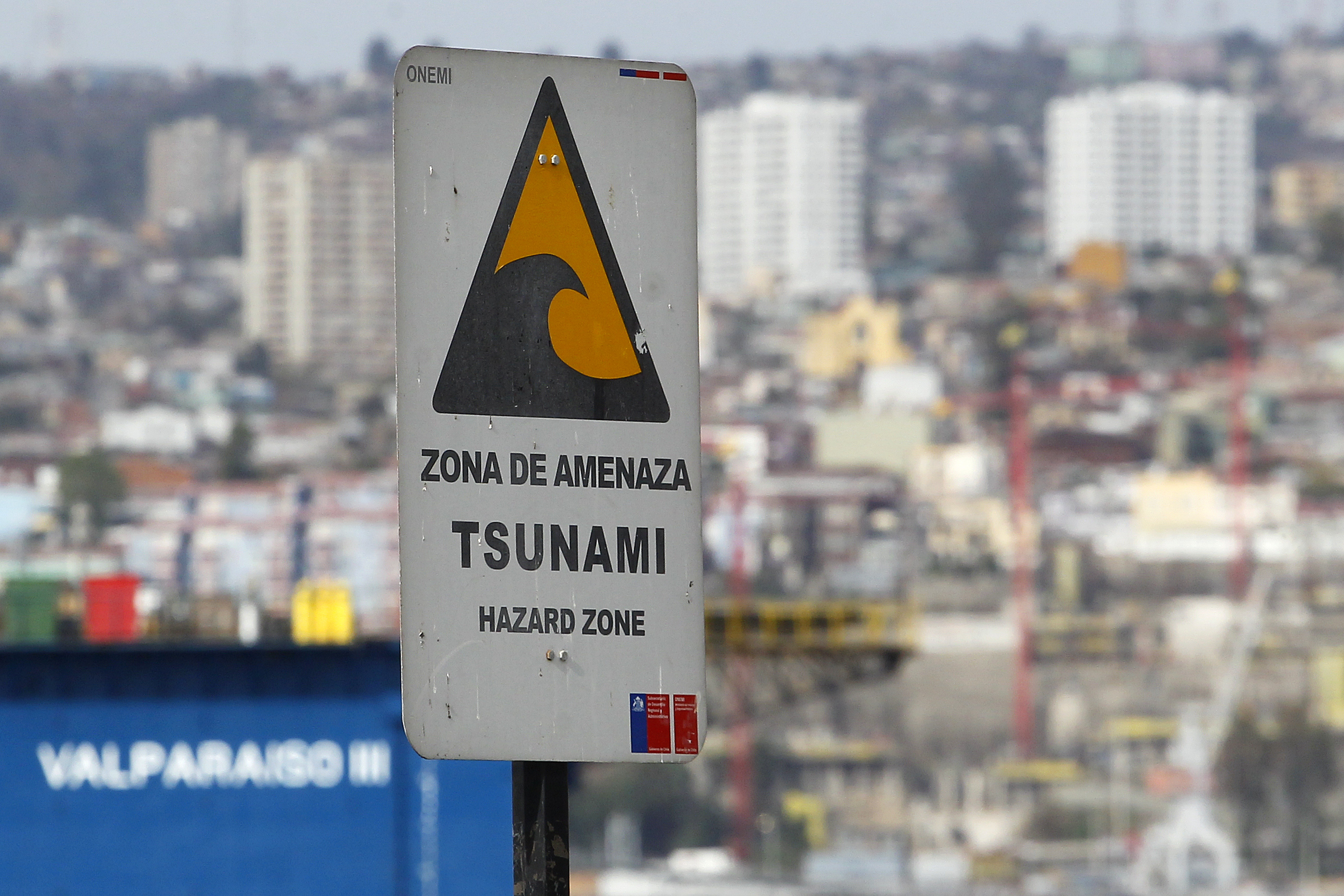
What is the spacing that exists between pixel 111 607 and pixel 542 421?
16978mm

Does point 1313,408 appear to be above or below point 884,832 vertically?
above

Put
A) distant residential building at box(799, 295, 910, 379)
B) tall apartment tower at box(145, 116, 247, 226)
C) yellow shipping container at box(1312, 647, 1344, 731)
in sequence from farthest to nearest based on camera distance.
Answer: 1. tall apartment tower at box(145, 116, 247, 226)
2. distant residential building at box(799, 295, 910, 379)
3. yellow shipping container at box(1312, 647, 1344, 731)

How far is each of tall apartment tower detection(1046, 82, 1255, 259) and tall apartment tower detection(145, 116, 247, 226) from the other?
175ft

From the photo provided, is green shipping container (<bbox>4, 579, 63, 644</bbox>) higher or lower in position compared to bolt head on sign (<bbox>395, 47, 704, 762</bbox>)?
lower

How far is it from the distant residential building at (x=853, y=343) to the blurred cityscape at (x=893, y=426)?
23 centimetres

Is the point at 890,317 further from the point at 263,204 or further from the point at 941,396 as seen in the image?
the point at 263,204

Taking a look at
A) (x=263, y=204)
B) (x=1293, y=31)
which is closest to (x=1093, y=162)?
(x=1293, y=31)

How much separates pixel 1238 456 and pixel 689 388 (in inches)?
4344

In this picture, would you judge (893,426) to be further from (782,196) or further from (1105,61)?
(1105,61)

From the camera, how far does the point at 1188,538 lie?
102375 mm

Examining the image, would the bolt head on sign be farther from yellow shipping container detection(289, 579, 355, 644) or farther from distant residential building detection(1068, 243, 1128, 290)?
distant residential building detection(1068, 243, 1128, 290)

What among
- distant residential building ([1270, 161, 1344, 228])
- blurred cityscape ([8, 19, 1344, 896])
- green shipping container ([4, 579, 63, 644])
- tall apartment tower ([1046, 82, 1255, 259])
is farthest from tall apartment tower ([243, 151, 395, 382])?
green shipping container ([4, 579, 63, 644])

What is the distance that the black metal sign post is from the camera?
2.46 m

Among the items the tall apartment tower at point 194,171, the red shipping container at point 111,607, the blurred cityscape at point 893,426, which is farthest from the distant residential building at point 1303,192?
the red shipping container at point 111,607
